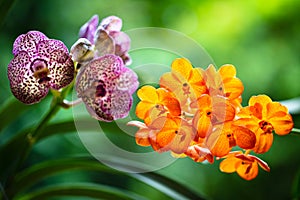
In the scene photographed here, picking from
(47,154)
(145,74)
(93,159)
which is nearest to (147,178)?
(93,159)

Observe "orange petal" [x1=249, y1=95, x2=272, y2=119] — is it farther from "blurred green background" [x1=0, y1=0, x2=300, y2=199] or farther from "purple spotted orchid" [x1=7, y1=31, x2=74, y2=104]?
"blurred green background" [x1=0, y1=0, x2=300, y2=199]

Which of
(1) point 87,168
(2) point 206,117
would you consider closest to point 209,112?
(2) point 206,117

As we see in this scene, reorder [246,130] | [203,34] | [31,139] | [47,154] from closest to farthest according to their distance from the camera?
[246,130]
[31,139]
[47,154]
[203,34]

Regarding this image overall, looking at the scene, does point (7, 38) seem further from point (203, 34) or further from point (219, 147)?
point (219, 147)

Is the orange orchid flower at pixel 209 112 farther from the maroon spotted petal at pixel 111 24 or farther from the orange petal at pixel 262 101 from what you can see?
the maroon spotted petal at pixel 111 24

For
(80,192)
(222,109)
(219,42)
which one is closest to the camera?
(222,109)

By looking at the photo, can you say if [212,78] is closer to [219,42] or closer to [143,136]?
[143,136]
